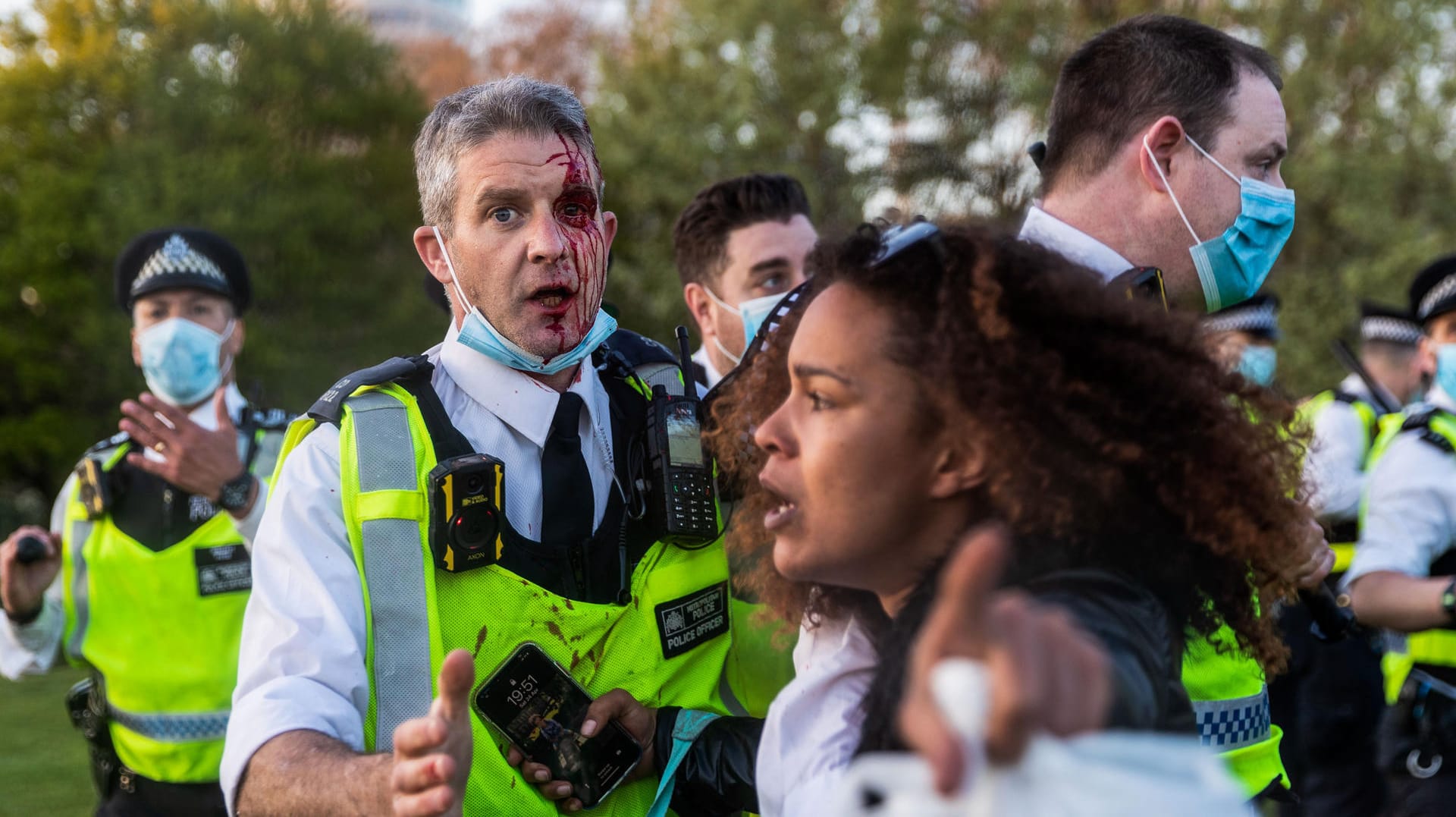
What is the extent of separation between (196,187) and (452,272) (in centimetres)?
2403

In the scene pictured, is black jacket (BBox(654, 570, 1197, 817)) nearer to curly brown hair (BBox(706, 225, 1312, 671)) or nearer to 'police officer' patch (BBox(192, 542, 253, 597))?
curly brown hair (BBox(706, 225, 1312, 671))

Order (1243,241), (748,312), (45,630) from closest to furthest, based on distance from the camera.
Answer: (1243,241) → (45,630) → (748,312)

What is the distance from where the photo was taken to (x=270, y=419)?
5.33 meters

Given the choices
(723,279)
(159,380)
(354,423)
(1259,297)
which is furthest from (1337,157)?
(354,423)

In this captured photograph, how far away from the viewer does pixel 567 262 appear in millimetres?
2848

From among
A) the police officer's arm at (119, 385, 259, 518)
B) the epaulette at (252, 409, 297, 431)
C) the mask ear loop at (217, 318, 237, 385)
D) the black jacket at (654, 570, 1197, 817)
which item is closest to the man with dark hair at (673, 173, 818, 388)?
the epaulette at (252, 409, 297, 431)

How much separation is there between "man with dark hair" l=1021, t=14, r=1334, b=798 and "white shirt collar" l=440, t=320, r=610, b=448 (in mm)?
1140

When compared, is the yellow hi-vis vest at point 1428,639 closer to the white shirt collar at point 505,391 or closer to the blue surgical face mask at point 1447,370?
the blue surgical face mask at point 1447,370

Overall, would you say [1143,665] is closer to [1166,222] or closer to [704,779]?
[704,779]

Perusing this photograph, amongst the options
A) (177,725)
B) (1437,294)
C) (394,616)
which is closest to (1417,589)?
(1437,294)

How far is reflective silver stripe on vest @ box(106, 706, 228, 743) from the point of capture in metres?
4.75

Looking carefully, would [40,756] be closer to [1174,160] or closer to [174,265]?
[174,265]

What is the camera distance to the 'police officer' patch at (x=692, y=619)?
9.22 feet

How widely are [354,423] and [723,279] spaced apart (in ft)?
9.83
